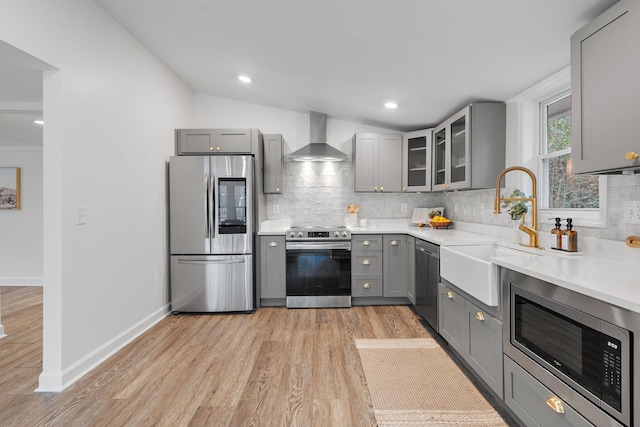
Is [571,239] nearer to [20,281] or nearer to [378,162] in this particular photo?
[378,162]

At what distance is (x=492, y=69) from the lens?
2.28 meters

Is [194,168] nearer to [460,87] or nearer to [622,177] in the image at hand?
[460,87]

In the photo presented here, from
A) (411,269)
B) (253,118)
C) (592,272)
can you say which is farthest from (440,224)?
(253,118)

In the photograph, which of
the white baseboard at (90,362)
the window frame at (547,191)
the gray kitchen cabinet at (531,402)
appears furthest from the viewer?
the white baseboard at (90,362)

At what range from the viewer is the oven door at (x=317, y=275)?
353cm

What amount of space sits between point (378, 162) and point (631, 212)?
253 cm

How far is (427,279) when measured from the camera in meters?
2.90

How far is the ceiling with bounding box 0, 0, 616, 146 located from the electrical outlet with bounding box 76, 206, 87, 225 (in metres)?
0.93

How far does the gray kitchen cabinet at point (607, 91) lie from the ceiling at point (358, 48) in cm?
22

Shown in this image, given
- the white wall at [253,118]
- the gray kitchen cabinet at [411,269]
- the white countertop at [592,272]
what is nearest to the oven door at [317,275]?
the gray kitchen cabinet at [411,269]

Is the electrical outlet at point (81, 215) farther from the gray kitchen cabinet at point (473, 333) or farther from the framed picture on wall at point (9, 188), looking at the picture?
the framed picture on wall at point (9, 188)

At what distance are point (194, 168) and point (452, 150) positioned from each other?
276cm

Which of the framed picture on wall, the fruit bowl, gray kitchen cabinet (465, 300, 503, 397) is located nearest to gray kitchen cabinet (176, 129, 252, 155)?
the fruit bowl

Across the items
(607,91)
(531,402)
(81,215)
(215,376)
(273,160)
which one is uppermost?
(273,160)
